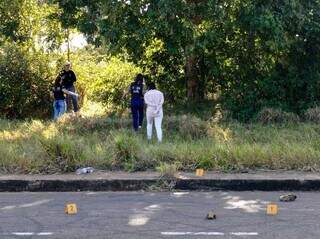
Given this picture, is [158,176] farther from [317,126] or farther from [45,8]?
[45,8]

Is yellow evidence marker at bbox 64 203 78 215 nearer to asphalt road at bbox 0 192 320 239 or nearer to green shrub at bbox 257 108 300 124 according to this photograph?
asphalt road at bbox 0 192 320 239

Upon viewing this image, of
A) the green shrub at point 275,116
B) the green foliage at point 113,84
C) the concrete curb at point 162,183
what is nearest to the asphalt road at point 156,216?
the concrete curb at point 162,183

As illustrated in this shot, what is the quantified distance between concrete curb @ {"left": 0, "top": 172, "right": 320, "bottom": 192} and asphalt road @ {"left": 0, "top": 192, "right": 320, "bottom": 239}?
191mm

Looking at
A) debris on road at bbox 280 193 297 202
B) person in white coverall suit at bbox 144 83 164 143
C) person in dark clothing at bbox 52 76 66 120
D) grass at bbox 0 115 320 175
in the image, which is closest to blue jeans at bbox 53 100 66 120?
person in dark clothing at bbox 52 76 66 120

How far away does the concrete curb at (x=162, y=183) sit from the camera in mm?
8984

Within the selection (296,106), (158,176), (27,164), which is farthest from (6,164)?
(296,106)

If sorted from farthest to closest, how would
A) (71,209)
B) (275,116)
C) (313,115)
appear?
(275,116), (313,115), (71,209)

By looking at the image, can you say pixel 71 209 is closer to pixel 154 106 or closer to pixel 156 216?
pixel 156 216

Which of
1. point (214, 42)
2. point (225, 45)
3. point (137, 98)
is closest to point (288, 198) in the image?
point (137, 98)

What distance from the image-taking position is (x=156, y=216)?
23.8 ft

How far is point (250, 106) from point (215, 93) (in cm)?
211

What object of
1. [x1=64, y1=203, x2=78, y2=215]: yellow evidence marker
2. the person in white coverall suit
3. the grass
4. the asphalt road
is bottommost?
the asphalt road

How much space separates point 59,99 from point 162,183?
27.5ft

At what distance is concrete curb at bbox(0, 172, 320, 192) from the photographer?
898 centimetres
